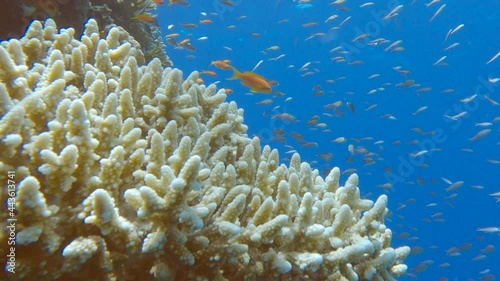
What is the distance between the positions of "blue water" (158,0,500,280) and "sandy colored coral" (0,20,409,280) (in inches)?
552

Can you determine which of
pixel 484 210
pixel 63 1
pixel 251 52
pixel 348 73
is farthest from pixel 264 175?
pixel 484 210

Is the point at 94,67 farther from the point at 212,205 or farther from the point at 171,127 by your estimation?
the point at 212,205

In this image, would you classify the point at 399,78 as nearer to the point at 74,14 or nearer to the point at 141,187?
the point at 74,14

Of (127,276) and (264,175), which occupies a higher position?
(264,175)

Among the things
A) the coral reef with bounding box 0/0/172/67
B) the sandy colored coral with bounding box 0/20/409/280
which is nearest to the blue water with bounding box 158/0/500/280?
the coral reef with bounding box 0/0/172/67

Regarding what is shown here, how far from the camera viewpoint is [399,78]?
51812 millimetres

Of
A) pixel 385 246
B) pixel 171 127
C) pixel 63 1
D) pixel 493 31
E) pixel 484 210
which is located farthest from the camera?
pixel 484 210

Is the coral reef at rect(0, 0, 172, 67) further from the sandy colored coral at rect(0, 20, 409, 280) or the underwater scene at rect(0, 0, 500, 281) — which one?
the sandy colored coral at rect(0, 20, 409, 280)

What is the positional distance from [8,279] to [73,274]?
0.29m

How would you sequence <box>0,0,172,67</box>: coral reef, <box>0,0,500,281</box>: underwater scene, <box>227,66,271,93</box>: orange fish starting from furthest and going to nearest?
<box>227,66,271,93</box>: orange fish → <box>0,0,172,67</box>: coral reef → <box>0,0,500,281</box>: underwater scene

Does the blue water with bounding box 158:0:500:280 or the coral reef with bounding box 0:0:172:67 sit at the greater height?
the blue water with bounding box 158:0:500:280

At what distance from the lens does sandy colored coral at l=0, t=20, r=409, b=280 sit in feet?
6.17

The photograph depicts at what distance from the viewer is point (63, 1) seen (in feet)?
16.0

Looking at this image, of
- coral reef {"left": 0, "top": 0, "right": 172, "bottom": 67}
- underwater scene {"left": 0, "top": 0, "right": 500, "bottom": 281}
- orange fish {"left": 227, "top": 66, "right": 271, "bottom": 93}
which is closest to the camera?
underwater scene {"left": 0, "top": 0, "right": 500, "bottom": 281}
